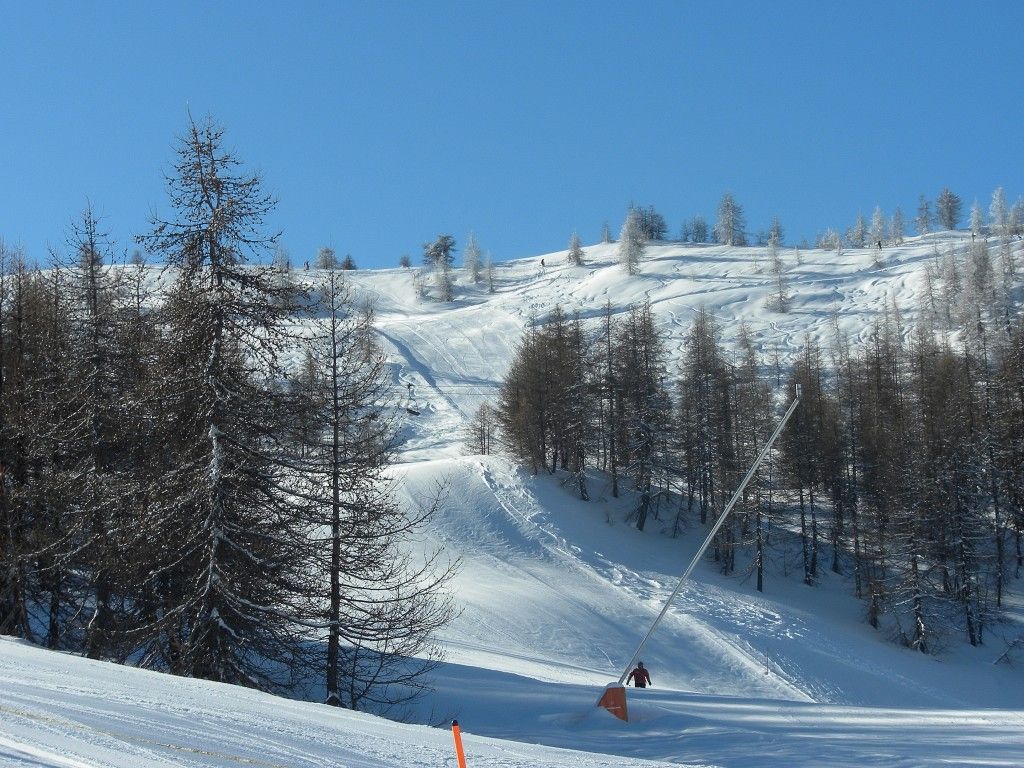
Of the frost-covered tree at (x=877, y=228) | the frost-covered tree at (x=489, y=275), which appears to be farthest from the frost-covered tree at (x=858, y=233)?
the frost-covered tree at (x=489, y=275)

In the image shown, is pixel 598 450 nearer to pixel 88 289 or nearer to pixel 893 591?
pixel 893 591

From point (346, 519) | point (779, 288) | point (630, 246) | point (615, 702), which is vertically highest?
point (630, 246)

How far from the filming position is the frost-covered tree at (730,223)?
16000 centimetres

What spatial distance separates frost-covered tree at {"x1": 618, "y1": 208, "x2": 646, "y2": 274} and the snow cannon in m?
118

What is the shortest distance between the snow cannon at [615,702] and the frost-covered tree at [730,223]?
152m

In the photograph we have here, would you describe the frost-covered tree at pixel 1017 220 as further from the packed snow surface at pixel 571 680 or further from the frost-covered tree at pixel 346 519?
the frost-covered tree at pixel 346 519

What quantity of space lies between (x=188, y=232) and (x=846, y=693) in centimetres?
2655

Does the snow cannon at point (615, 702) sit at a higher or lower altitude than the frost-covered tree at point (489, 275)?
lower

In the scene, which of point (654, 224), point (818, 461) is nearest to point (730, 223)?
point (654, 224)

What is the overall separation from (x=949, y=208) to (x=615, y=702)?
175285 mm

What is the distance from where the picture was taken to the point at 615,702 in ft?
47.7

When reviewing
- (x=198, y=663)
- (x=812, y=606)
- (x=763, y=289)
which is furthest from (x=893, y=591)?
(x=763, y=289)

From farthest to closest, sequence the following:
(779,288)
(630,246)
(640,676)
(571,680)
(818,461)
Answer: (630,246) < (779,288) < (818,461) < (571,680) < (640,676)

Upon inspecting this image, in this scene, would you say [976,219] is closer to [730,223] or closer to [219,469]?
[730,223]
